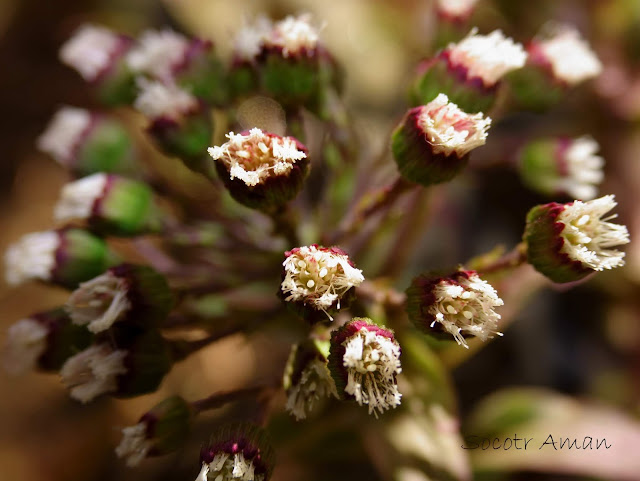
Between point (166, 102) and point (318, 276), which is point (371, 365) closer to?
point (318, 276)

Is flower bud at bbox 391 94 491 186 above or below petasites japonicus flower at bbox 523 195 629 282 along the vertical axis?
above

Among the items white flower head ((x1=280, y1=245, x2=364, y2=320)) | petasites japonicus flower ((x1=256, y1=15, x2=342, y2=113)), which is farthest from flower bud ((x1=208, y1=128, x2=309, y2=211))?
petasites japonicus flower ((x1=256, y1=15, x2=342, y2=113))

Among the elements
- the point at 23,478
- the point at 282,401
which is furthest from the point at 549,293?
the point at 23,478

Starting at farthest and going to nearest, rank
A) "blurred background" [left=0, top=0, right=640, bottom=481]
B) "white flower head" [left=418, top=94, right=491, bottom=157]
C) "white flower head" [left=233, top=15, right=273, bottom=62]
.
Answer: "blurred background" [left=0, top=0, right=640, bottom=481] < "white flower head" [left=233, top=15, right=273, bottom=62] < "white flower head" [left=418, top=94, right=491, bottom=157]

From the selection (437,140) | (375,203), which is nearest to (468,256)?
(375,203)

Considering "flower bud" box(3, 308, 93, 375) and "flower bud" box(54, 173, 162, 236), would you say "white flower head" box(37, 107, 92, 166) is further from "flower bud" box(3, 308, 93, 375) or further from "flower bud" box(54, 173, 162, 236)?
"flower bud" box(3, 308, 93, 375)

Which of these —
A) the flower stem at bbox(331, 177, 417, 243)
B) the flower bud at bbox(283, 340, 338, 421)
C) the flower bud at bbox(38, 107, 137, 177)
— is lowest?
the flower bud at bbox(283, 340, 338, 421)

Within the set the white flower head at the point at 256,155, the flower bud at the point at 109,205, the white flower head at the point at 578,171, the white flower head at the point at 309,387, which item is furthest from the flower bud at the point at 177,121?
the white flower head at the point at 578,171

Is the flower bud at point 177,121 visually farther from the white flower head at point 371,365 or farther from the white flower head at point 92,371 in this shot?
the white flower head at point 371,365
